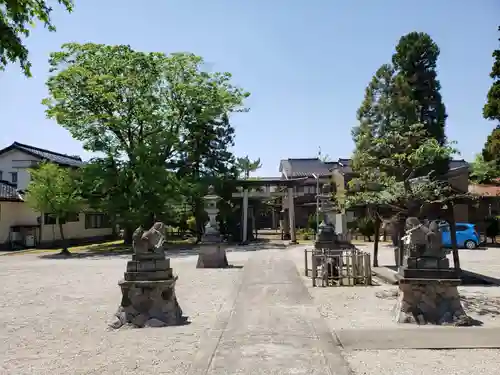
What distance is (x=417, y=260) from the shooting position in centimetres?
834

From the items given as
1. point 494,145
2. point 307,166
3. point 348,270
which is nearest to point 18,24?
point 348,270

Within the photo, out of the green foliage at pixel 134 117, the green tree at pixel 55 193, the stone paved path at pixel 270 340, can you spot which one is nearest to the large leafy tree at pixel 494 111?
the stone paved path at pixel 270 340

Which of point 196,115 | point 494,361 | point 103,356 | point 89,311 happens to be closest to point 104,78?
point 196,115

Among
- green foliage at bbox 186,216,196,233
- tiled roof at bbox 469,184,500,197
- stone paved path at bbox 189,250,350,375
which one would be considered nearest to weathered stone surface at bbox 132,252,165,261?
stone paved path at bbox 189,250,350,375

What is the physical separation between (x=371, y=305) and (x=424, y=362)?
168 inches

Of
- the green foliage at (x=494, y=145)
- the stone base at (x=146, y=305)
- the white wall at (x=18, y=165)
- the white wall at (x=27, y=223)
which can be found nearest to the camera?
the stone base at (x=146, y=305)

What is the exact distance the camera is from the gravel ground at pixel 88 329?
20.4ft

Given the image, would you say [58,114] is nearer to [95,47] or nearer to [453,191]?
[95,47]

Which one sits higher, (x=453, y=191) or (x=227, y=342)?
(x=453, y=191)

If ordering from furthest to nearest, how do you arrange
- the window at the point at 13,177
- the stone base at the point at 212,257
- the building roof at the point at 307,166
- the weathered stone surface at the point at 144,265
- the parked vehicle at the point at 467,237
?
the building roof at the point at 307,166
the window at the point at 13,177
the parked vehicle at the point at 467,237
the stone base at the point at 212,257
the weathered stone surface at the point at 144,265

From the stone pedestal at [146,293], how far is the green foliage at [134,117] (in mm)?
19569

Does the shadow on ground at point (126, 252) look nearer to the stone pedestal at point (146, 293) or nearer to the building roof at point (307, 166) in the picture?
the stone pedestal at point (146, 293)

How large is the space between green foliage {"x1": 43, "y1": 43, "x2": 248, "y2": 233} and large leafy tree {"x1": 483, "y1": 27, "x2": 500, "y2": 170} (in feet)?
59.7

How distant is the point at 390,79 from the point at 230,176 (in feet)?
45.4
